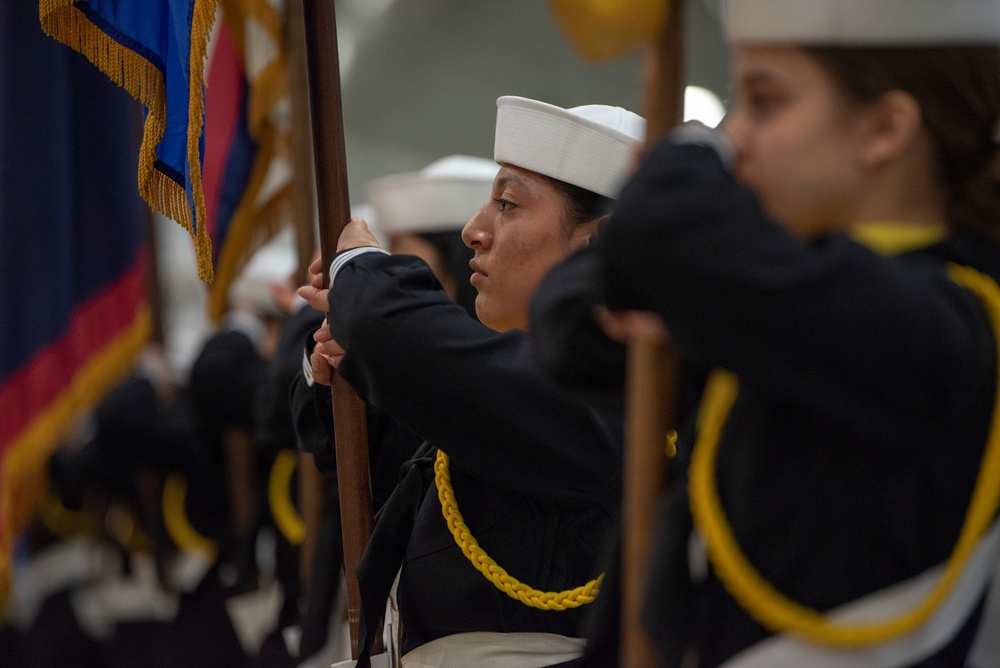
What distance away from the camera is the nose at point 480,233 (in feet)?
6.63

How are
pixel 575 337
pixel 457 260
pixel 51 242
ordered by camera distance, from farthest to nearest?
pixel 51 242 < pixel 457 260 < pixel 575 337

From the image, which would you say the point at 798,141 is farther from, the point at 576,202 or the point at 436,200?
the point at 436,200

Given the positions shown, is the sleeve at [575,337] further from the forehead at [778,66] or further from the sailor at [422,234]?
the sailor at [422,234]

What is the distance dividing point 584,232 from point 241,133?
228 centimetres

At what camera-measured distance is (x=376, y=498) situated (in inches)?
91.4

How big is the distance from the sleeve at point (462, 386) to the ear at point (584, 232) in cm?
34

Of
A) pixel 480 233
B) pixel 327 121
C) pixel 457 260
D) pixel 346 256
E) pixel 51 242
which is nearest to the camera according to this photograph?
pixel 346 256

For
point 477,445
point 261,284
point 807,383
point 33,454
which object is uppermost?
point 807,383

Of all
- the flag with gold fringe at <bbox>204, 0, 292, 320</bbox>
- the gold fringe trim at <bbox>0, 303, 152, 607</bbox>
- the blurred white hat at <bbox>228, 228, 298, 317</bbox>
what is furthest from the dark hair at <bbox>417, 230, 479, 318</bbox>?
the blurred white hat at <bbox>228, 228, 298, 317</bbox>

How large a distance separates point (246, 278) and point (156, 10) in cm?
315

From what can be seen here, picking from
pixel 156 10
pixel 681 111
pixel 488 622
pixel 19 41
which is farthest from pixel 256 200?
pixel 681 111

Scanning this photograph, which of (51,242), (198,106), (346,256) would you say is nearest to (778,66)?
(346,256)

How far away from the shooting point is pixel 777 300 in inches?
36.6

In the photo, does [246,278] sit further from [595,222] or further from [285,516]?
[595,222]
